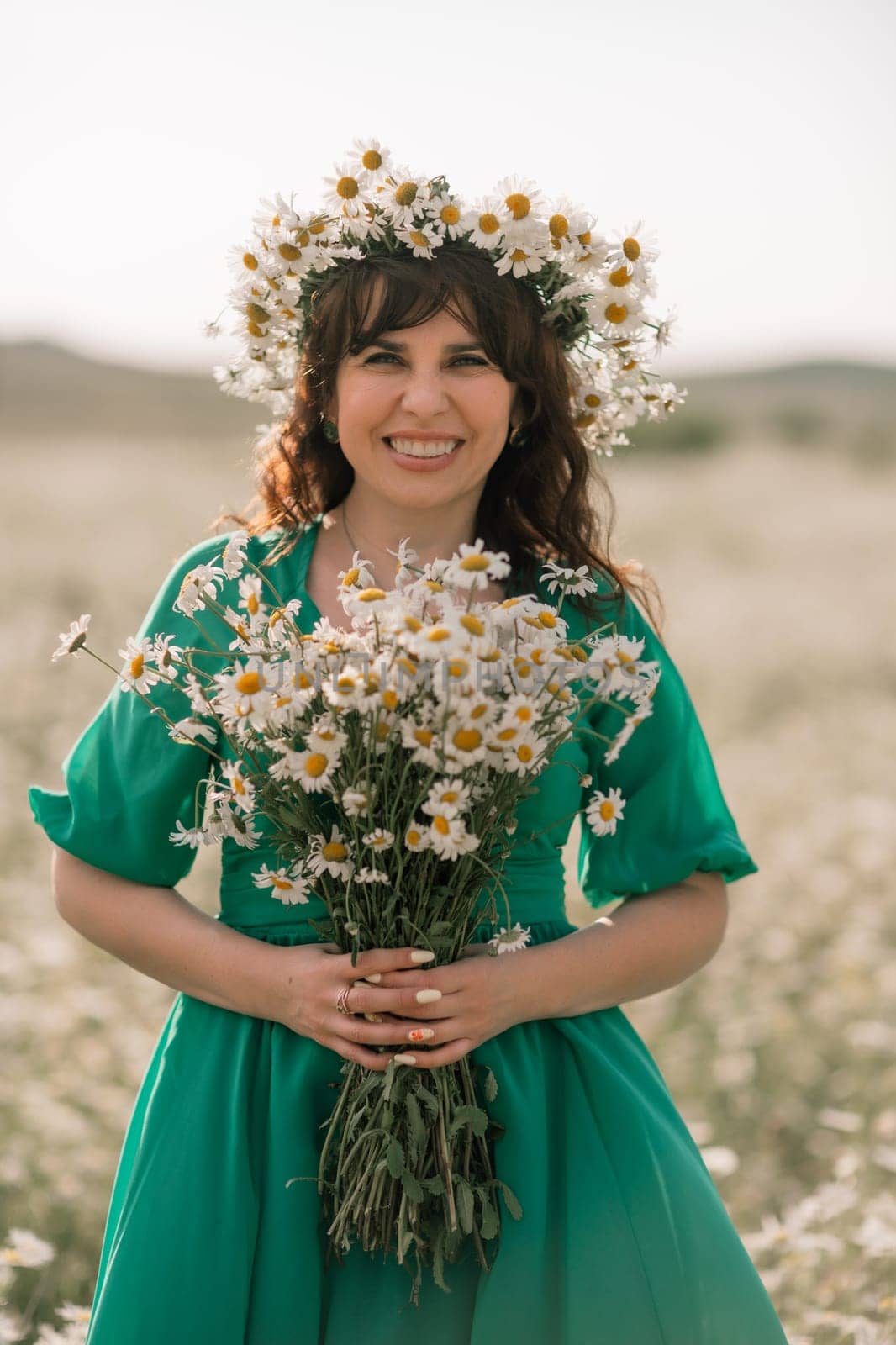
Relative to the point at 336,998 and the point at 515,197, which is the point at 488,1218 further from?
the point at 515,197

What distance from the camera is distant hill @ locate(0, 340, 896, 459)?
21406 mm

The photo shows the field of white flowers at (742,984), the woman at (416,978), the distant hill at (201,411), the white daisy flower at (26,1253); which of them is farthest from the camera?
the distant hill at (201,411)

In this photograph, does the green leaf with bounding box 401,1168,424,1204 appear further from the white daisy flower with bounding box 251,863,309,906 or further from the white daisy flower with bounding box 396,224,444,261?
the white daisy flower with bounding box 396,224,444,261

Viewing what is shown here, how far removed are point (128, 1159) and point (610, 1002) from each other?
751mm

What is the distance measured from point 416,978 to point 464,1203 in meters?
0.29

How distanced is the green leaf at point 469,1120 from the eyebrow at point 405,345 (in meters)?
1.09

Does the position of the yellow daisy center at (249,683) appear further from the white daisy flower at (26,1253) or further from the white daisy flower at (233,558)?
the white daisy flower at (26,1253)

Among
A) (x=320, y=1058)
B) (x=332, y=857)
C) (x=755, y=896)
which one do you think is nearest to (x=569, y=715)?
(x=332, y=857)

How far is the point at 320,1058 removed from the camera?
195 cm

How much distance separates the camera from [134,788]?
6.60 feet

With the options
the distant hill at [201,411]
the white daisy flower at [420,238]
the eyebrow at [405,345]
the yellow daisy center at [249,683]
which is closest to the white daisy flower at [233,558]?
the yellow daisy center at [249,683]

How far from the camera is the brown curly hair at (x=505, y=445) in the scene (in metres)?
2.07

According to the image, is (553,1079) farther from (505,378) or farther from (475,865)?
(505,378)

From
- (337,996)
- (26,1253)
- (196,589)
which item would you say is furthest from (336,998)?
(26,1253)
